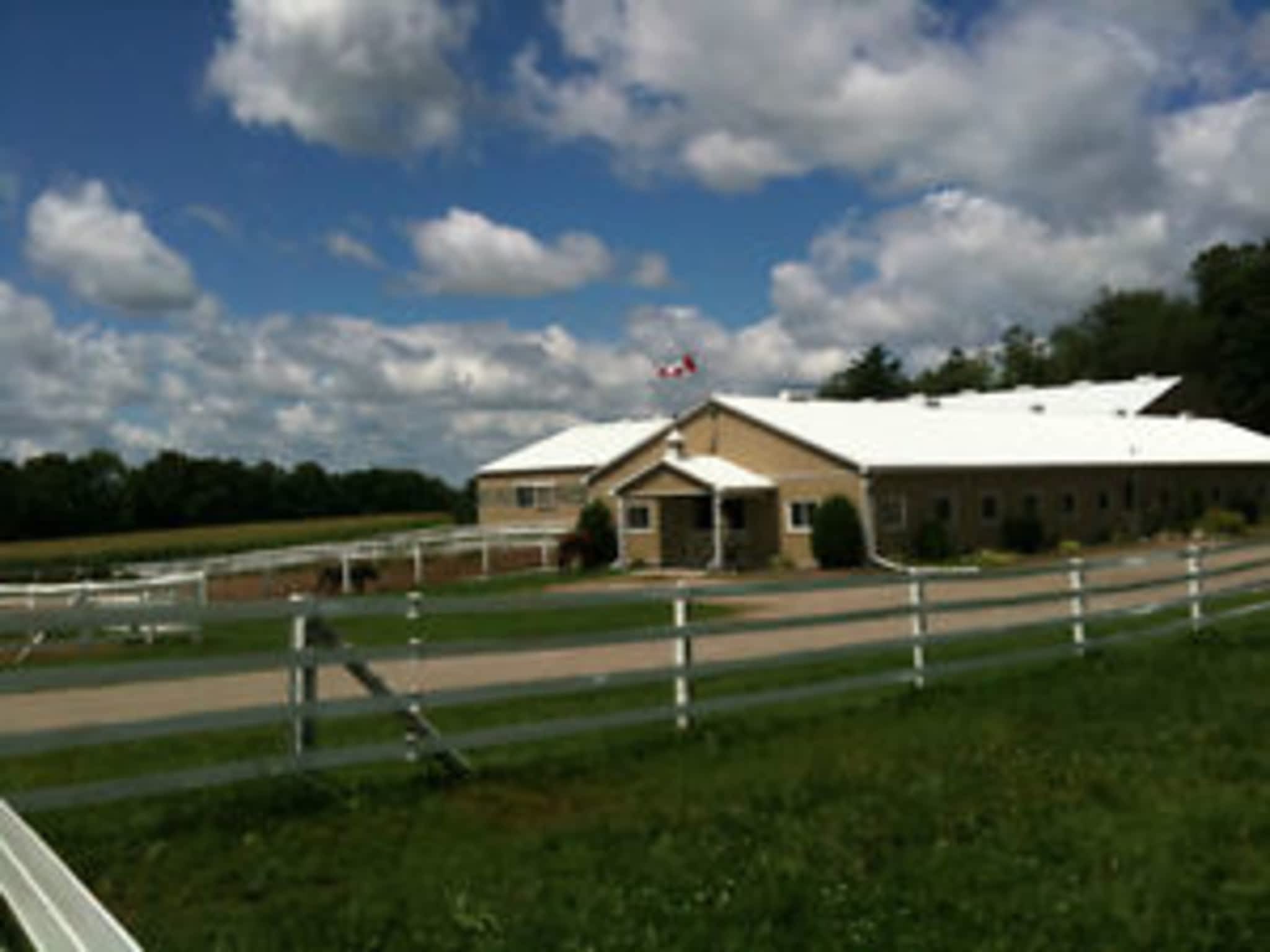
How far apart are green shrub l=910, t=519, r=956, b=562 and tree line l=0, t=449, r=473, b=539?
121ft

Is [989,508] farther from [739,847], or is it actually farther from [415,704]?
[739,847]

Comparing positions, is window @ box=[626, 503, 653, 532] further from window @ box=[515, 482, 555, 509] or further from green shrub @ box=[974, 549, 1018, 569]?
window @ box=[515, 482, 555, 509]

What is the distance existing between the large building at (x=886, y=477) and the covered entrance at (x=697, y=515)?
1.7 inches

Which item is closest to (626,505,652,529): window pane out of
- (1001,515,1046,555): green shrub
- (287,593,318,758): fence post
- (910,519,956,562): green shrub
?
(910,519,956,562): green shrub

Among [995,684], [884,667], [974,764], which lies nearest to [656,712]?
[974,764]

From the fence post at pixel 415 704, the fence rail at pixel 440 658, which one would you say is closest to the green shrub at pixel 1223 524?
the fence rail at pixel 440 658

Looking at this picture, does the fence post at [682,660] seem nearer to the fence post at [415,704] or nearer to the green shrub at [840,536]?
the fence post at [415,704]

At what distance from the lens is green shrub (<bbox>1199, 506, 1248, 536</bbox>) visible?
150 ft

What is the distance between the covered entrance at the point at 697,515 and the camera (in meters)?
37.4

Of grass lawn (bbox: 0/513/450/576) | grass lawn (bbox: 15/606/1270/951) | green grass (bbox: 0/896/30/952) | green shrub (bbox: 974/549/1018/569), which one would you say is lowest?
grass lawn (bbox: 15/606/1270/951)

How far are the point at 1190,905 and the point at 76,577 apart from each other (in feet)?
124

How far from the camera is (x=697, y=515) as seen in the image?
40.0 meters

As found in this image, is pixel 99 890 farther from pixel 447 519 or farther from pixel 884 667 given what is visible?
pixel 447 519

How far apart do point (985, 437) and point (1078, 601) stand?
29.4 m
